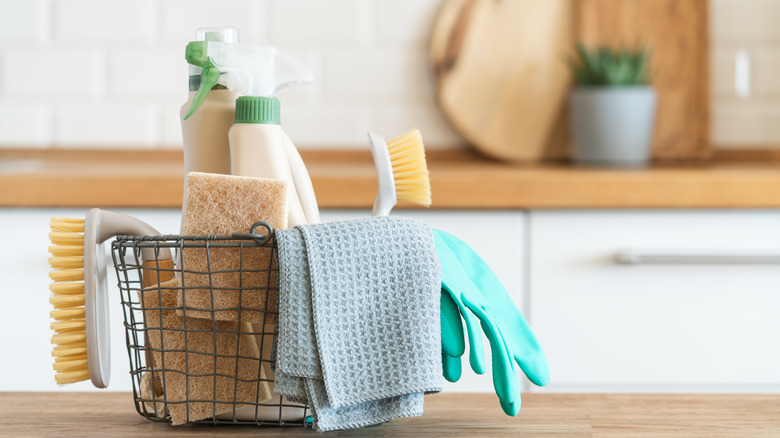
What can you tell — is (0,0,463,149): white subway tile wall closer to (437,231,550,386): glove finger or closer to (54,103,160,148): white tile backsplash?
(54,103,160,148): white tile backsplash

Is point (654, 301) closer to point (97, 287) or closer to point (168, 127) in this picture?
point (97, 287)

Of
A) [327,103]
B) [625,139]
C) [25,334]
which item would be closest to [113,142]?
[327,103]

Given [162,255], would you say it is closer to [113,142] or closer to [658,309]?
[658,309]

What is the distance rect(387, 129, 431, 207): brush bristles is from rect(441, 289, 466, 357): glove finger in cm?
9

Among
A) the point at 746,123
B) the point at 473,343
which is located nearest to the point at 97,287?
the point at 473,343

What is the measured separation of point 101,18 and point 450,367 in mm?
1424

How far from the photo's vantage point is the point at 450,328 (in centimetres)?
49

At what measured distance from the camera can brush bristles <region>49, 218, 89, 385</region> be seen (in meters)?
0.50

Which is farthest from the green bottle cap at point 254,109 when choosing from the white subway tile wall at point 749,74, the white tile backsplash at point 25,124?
the white subway tile wall at point 749,74

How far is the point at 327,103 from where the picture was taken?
1.69 metres

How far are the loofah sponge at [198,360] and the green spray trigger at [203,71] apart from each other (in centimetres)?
12

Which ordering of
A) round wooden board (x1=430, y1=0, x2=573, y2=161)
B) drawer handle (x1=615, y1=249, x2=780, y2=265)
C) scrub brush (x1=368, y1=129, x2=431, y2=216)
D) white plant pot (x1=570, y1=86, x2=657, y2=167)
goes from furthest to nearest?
round wooden board (x1=430, y1=0, x2=573, y2=161), white plant pot (x1=570, y1=86, x2=657, y2=167), drawer handle (x1=615, y1=249, x2=780, y2=265), scrub brush (x1=368, y1=129, x2=431, y2=216)

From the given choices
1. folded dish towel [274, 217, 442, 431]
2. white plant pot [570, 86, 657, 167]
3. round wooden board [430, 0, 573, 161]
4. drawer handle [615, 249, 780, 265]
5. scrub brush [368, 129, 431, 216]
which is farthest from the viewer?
round wooden board [430, 0, 573, 161]

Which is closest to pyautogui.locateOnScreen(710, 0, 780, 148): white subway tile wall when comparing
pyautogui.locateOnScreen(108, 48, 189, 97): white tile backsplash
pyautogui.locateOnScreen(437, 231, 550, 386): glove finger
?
pyautogui.locateOnScreen(108, 48, 189, 97): white tile backsplash
